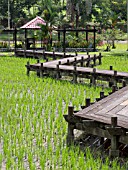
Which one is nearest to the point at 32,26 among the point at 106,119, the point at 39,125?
the point at 39,125

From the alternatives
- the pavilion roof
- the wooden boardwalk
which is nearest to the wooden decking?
the wooden boardwalk

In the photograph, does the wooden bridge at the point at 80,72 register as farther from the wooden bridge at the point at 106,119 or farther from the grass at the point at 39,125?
the wooden bridge at the point at 106,119

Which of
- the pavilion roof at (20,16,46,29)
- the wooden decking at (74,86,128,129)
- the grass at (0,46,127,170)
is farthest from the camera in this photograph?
the pavilion roof at (20,16,46,29)

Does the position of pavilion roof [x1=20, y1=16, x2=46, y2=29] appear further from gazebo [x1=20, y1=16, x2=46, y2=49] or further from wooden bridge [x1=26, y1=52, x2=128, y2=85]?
wooden bridge [x1=26, y1=52, x2=128, y2=85]

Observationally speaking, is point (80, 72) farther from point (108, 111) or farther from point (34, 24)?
point (34, 24)

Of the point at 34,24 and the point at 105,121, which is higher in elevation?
the point at 34,24

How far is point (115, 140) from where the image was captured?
24.3ft

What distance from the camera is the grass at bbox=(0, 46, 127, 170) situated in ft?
23.9

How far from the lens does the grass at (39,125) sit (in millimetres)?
7285

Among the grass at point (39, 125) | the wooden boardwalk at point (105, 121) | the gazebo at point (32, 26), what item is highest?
the gazebo at point (32, 26)

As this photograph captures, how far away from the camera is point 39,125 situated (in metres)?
10.0

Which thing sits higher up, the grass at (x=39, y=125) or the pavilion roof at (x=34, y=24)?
the pavilion roof at (x=34, y=24)

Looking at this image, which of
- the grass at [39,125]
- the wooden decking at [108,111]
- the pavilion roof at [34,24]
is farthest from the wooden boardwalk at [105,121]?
the pavilion roof at [34,24]

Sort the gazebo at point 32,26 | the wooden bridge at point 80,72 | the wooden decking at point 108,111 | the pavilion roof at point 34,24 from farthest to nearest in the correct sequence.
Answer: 1. the pavilion roof at point 34,24
2. the gazebo at point 32,26
3. the wooden bridge at point 80,72
4. the wooden decking at point 108,111
